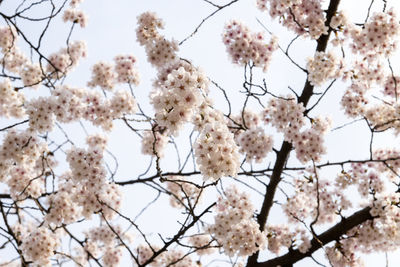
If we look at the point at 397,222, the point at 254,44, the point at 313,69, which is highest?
the point at 254,44

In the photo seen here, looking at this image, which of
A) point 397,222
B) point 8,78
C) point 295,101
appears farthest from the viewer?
point 8,78

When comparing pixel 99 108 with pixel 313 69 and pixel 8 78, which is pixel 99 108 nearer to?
pixel 8 78

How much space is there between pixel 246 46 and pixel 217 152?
4.15 meters

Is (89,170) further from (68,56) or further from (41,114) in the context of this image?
(68,56)

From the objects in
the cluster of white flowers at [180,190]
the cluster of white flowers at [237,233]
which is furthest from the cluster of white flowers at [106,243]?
the cluster of white flowers at [237,233]

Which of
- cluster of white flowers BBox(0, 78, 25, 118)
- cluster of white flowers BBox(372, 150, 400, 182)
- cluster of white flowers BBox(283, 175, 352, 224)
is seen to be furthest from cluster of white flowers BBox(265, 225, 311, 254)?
cluster of white flowers BBox(0, 78, 25, 118)

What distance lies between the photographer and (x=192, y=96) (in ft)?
9.45

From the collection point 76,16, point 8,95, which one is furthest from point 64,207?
point 76,16

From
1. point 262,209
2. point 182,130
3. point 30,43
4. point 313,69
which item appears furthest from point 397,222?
point 30,43

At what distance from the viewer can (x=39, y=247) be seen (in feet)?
16.1

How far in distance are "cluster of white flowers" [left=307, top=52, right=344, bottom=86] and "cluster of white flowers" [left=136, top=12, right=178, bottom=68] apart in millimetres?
2159

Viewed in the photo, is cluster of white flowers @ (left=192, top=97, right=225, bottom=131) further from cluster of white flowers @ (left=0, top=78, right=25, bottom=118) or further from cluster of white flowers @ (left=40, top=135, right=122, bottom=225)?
cluster of white flowers @ (left=0, top=78, right=25, bottom=118)

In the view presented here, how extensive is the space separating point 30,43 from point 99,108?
2.29 metres

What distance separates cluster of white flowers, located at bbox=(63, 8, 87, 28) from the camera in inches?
348
